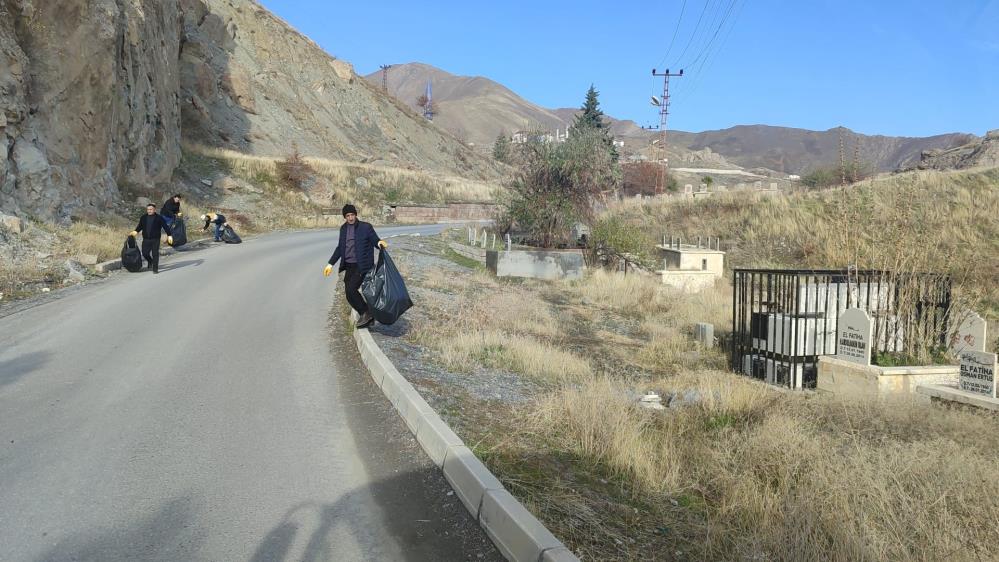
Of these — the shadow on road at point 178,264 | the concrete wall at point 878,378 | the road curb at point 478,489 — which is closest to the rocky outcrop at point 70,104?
the shadow on road at point 178,264

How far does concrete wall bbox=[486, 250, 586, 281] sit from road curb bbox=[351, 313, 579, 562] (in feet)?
47.1

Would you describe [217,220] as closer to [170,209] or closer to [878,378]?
[170,209]

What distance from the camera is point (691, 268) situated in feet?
79.8

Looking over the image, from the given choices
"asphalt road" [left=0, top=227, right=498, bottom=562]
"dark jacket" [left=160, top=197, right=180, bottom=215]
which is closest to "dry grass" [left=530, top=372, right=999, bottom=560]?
"asphalt road" [left=0, top=227, right=498, bottom=562]

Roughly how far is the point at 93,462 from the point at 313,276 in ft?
36.3

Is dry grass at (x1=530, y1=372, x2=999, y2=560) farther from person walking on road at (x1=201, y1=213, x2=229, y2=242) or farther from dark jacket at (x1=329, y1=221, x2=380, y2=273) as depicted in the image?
person walking on road at (x1=201, y1=213, x2=229, y2=242)

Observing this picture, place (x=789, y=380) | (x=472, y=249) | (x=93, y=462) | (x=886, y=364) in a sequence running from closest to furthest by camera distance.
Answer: (x=93, y=462)
(x=886, y=364)
(x=789, y=380)
(x=472, y=249)

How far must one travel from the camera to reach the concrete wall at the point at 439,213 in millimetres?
44312

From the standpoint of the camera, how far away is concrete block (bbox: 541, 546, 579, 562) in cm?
355

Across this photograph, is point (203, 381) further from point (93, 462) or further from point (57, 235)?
point (57, 235)

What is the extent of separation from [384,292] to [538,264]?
1288 cm

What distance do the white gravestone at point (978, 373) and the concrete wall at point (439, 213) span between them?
33.9 metres

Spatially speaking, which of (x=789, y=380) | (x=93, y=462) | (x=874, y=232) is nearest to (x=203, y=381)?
(x=93, y=462)

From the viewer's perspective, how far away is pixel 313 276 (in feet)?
52.9
